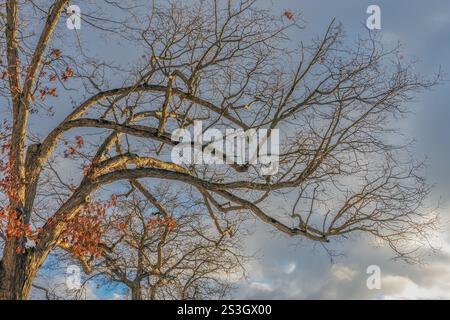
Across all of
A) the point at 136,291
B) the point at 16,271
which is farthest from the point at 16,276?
the point at 136,291

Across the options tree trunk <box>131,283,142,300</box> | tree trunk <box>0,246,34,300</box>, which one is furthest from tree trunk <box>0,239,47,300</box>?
tree trunk <box>131,283,142,300</box>

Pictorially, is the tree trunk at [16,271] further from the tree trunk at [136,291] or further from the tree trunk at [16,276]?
the tree trunk at [136,291]

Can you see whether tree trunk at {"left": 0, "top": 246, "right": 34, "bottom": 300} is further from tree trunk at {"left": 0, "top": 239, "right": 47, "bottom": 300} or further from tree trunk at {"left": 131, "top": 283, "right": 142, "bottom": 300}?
tree trunk at {"left": 131, "top": 283, "right": 142, "bottom": 300}

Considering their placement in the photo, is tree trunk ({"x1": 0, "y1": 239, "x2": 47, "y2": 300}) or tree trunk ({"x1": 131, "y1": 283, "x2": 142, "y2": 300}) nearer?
tree trunk ({"x1": 0, "y1": 239, "x2": 47, "y2": 300})

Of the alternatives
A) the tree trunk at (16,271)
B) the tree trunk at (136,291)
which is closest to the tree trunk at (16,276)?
the tree trunk at (16,271)

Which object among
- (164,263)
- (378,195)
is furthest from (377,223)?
(164,263)

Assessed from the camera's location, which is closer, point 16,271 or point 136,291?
point 16,271

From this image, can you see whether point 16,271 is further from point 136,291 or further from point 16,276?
point 136,291

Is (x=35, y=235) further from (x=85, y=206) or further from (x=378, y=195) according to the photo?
(x=378, y=195)

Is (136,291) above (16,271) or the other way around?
the other way around

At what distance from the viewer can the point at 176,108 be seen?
12.3 metres

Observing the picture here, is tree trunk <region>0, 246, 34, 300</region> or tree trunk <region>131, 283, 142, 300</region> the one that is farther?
tree trunk <region>131, 283, 142, 300</region>

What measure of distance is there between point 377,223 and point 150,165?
5.30 m

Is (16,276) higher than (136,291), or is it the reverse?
(16,276)
